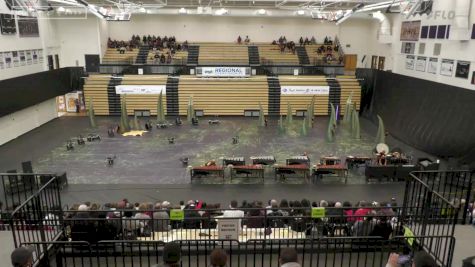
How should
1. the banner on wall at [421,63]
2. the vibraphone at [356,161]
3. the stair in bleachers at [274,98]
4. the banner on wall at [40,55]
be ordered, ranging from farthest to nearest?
1. the stair in bleachers at [274,98]
2. the banner on wall at [40,55]
3. the banner on wall at [421,63]
4. the vibraphone at [356,161]

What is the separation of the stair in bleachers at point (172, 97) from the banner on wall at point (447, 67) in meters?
16.6

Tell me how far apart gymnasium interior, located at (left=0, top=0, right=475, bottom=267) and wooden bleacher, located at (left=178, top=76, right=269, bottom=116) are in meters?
0.10

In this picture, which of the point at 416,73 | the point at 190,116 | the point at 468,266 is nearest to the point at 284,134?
the point at 190,116

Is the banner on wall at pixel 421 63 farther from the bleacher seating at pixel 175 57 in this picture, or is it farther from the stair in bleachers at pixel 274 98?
the bleacher seating at pixel 175 57

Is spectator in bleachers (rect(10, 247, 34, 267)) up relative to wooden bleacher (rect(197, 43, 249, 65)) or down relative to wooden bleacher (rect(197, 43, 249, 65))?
down

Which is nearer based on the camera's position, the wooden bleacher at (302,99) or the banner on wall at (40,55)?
the banner on wall at (40,55)

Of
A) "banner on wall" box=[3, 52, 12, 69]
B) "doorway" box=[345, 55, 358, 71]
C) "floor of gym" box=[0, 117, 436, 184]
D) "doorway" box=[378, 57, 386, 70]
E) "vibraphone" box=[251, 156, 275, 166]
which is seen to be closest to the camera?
"floor of gym" box=[0, 117, 436, 184]

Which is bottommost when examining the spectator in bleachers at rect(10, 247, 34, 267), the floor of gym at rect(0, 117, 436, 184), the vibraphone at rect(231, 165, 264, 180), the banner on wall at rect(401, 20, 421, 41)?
the floor of gym at rect(0, 117, 436, 184)

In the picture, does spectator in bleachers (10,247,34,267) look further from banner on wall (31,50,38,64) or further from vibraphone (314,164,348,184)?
banner on wall (31,50,38,64)

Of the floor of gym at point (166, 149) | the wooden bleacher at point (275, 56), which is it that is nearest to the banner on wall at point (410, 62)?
the floor of gym at point (166, 149)

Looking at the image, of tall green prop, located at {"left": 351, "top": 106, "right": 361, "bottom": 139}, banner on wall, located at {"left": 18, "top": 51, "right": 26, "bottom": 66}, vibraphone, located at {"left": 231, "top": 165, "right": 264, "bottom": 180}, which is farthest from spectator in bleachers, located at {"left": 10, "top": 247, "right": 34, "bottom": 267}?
banner on wall, located at {"left": 18, "top": 51, "right": 26, "bottom": 66}

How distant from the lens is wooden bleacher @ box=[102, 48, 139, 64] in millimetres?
28750

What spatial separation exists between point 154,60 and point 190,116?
8.20m

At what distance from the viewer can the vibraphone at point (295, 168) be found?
14.3 meters
